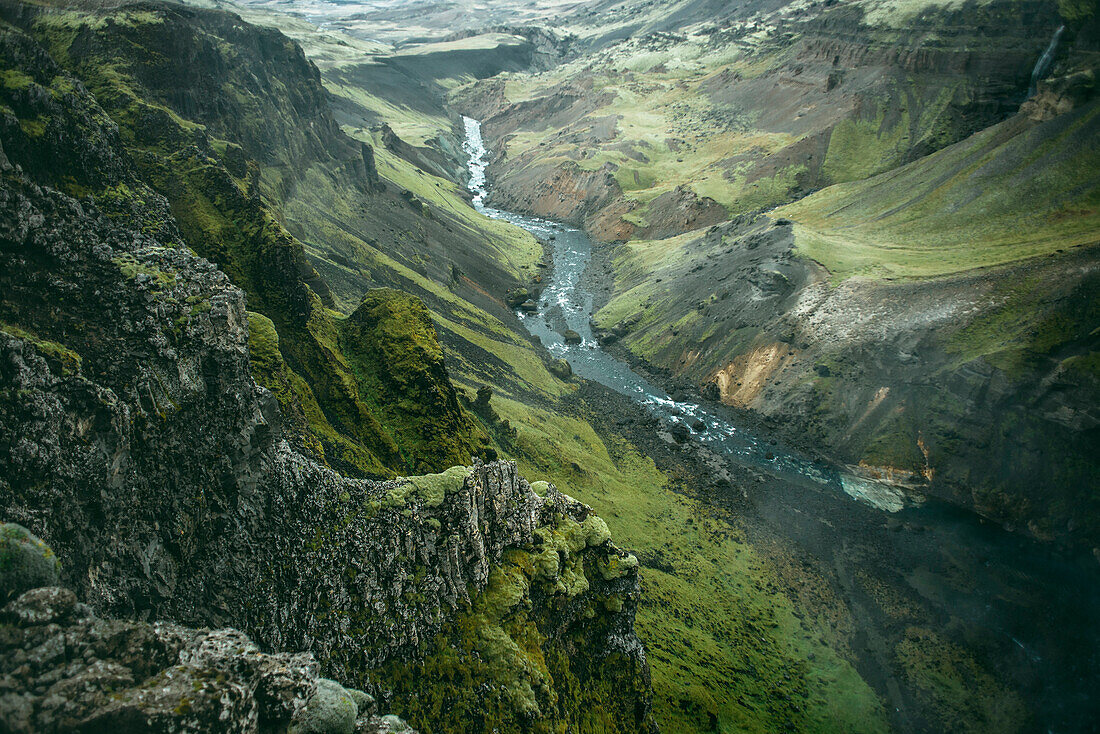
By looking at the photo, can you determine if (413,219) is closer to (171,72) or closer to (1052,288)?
(171,72)

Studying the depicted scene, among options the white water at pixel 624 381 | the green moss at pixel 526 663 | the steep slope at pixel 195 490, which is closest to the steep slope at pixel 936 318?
the white water at pixel 624 381

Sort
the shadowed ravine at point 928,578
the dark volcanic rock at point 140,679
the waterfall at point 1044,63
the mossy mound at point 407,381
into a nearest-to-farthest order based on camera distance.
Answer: the dark volcanic rock at point 140,679, the mossy mound at point 407,381, the shadowed ravine at point 928,578, the waterfall at point 1044,63

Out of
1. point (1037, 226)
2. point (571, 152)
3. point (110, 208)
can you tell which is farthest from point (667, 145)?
point (110, 208)

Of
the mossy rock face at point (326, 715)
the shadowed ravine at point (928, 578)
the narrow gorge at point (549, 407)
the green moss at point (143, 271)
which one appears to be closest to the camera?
the mossy rock face at point (326, 715)

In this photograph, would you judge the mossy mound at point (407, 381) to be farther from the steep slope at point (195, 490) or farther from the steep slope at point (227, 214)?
the steep slope at point (195, 490)

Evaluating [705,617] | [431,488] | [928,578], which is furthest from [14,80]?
[928,578]

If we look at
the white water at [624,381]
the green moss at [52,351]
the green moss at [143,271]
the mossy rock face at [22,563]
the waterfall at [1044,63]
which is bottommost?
the white water at [624,381]

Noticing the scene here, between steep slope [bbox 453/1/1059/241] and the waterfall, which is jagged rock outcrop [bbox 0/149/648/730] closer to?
steep slope [bbox 453/1/1059/241]
